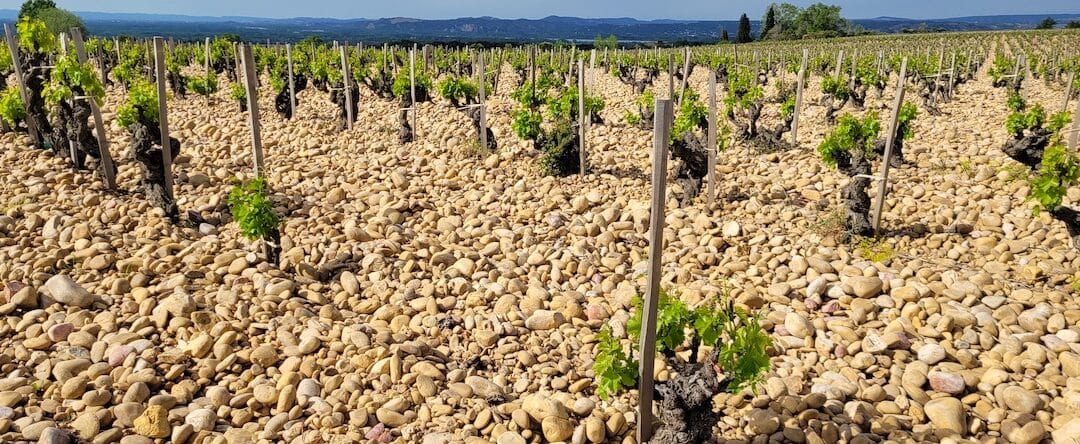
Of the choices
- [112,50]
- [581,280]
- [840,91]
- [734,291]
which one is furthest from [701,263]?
[112,50]

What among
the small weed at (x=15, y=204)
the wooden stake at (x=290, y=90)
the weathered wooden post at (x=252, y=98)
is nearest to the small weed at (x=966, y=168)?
the weathered wooden post at (x=252, y=98)

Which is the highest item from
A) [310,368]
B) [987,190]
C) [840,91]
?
[840,91]

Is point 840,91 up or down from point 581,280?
up

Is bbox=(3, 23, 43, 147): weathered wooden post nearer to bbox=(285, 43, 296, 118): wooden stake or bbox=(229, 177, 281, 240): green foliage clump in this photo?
bbox=(285, 43, 296, 118): wooden stake

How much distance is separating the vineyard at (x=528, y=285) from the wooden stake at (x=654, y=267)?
0.06 ft

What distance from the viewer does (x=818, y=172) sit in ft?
32.5

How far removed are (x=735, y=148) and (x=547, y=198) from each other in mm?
4712

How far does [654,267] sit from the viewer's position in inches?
139

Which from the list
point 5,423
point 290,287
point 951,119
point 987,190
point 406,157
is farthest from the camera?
point 951,119

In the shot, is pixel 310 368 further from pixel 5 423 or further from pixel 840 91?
A: pixel 840 91

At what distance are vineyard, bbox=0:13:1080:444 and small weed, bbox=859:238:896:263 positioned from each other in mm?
93

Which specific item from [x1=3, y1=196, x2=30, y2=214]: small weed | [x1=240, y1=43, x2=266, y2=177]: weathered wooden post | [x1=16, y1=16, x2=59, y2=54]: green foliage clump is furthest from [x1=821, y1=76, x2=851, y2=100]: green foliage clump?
[x1=3, y1=196, x2=30, y2=214]: small weed

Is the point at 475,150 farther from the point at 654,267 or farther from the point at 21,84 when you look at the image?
the point at 654,267

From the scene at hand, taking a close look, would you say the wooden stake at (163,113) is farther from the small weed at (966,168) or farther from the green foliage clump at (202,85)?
the small weed at (966,168)
